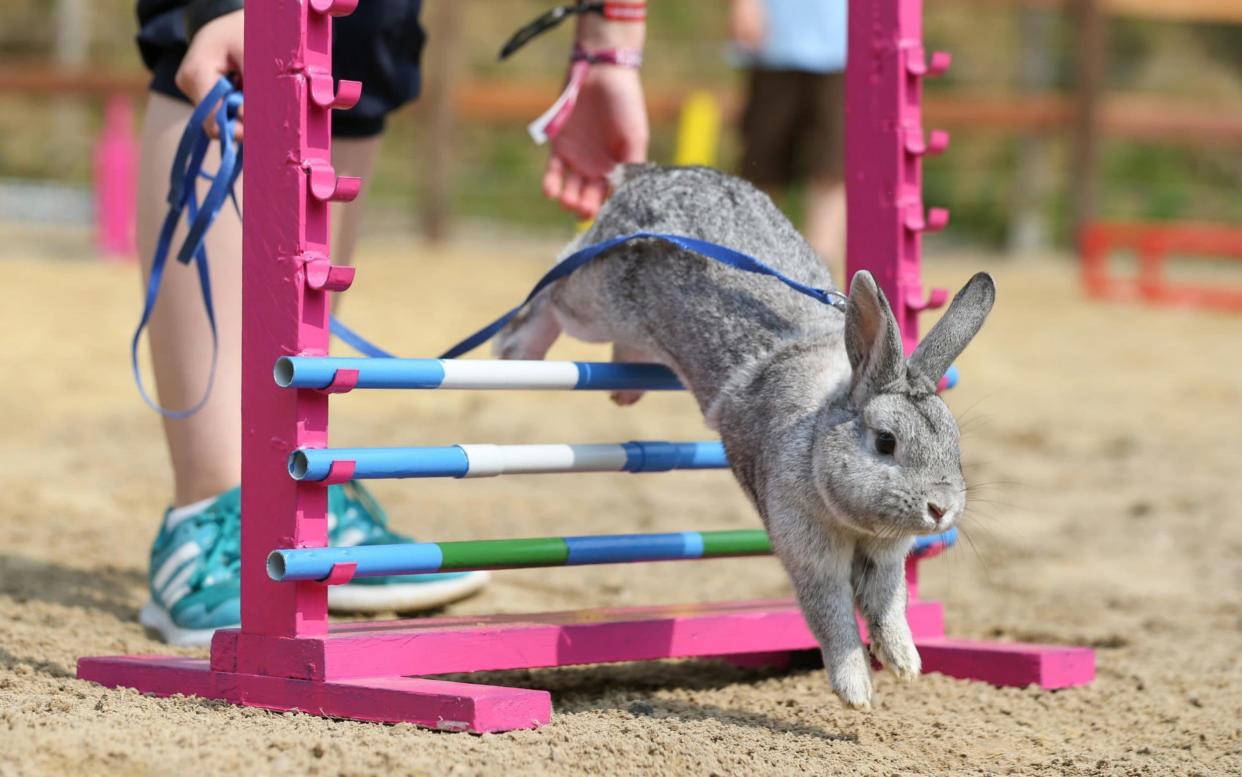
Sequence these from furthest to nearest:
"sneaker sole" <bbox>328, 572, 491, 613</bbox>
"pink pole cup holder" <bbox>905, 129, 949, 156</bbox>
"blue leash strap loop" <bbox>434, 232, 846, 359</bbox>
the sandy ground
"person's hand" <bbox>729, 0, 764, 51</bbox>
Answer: "person's hand" <bbox>729, 0, 764, 51</bbox> → "sneaker sole" <bbox>328, 572, 491, 613</bbox> → "pink pole cup holder" <bbox>905, 129, 949, 156</bbox> → "blue leash strap loop" <bbox>434, 232, 846, 359</bbox> → the sandy ground

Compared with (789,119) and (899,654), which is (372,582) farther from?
(789,119)

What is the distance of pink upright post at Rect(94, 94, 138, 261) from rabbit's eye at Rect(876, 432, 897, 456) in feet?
26.2

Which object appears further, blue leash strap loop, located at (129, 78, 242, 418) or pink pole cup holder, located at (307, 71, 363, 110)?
blue leash strap loop, located at (129, 78, 242, 418)

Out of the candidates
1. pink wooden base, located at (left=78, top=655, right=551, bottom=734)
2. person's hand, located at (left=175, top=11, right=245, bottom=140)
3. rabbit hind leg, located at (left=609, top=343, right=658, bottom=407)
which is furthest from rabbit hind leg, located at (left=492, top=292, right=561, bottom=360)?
pink wooden base, located at (left=78, top=655, right=551, bottom=734)

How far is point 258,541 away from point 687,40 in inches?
590

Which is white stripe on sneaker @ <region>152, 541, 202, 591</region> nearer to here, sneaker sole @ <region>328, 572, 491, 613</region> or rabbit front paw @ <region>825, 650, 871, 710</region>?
sneaker sole @ <region>328, 572, 491, 613</region>

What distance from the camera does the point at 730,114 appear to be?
11.1 m

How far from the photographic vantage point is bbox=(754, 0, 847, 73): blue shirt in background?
721 cm

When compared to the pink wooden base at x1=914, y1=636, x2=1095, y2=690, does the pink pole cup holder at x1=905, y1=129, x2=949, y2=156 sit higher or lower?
higher

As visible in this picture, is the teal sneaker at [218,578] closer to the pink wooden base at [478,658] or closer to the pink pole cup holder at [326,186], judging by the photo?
the pink wooden base at [478,658]

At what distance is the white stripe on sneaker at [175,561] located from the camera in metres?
2.94

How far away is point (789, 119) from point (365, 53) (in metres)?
4.45

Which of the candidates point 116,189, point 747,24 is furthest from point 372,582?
point 116,189

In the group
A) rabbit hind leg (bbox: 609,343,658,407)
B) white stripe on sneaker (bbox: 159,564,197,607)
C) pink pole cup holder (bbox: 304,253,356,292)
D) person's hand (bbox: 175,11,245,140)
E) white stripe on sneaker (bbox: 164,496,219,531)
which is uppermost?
person's hand (bbox: 175,11,245,140)
